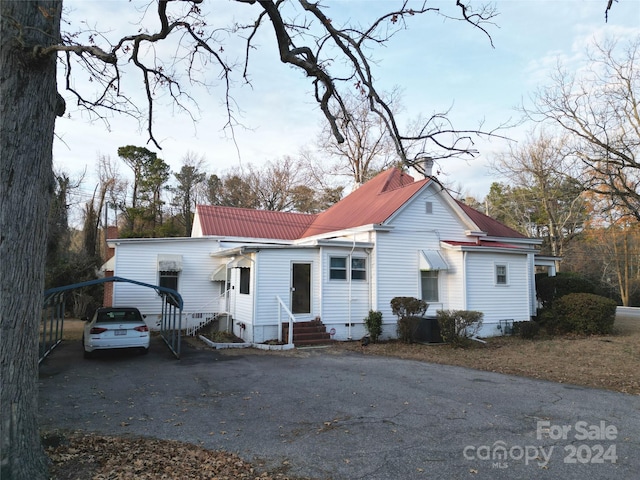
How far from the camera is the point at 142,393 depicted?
793 centimetres

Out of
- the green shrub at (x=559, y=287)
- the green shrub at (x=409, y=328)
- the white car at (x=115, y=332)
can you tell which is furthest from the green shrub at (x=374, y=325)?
the green shrub at (x=559, y=287)

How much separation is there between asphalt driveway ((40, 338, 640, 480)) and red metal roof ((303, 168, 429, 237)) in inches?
294

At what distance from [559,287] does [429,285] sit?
6.69m

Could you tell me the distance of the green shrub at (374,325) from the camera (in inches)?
577

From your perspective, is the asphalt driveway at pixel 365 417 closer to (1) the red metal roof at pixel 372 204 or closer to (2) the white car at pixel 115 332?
(2) the white car at pixel 115 332

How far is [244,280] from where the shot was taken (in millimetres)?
15617

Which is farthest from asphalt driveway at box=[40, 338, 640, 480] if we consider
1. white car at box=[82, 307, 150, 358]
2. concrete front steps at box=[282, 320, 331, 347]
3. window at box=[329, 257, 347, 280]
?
window at box=[329, 257, 347, 280]

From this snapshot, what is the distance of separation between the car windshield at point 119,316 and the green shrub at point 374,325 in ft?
24.7

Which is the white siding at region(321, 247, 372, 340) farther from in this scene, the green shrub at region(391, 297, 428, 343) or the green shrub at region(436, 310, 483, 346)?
the green shrub at region(436, 310, 483, 346)

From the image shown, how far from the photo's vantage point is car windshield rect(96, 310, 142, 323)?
38.4 ft

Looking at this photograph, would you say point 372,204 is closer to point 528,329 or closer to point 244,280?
point 244,280

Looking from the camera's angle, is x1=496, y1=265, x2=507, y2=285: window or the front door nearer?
the front door

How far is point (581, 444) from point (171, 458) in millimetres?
5022

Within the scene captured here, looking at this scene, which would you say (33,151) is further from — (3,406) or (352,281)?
(352,281)
